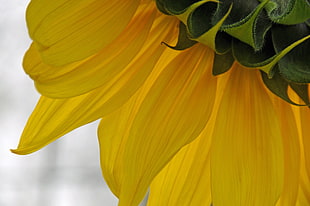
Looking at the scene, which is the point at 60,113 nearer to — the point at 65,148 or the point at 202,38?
the point at 202,38

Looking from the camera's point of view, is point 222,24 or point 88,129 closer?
point 222,24

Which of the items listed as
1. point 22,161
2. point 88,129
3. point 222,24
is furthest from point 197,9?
point 22,161

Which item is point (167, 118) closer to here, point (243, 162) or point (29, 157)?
point (243, 162)

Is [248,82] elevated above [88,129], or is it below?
below

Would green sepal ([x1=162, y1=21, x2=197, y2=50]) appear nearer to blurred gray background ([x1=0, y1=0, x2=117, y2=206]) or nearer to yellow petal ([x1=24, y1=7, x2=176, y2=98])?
yellow petal ([x1=24, y1=7, x2=176, y2=98])

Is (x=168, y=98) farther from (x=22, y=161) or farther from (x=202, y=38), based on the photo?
(x=22, y=161)

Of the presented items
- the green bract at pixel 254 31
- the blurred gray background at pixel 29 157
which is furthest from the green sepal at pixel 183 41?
the blurred gray background at pixel 29 157

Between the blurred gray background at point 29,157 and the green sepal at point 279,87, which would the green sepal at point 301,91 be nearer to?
the green sepal at point 279,87
